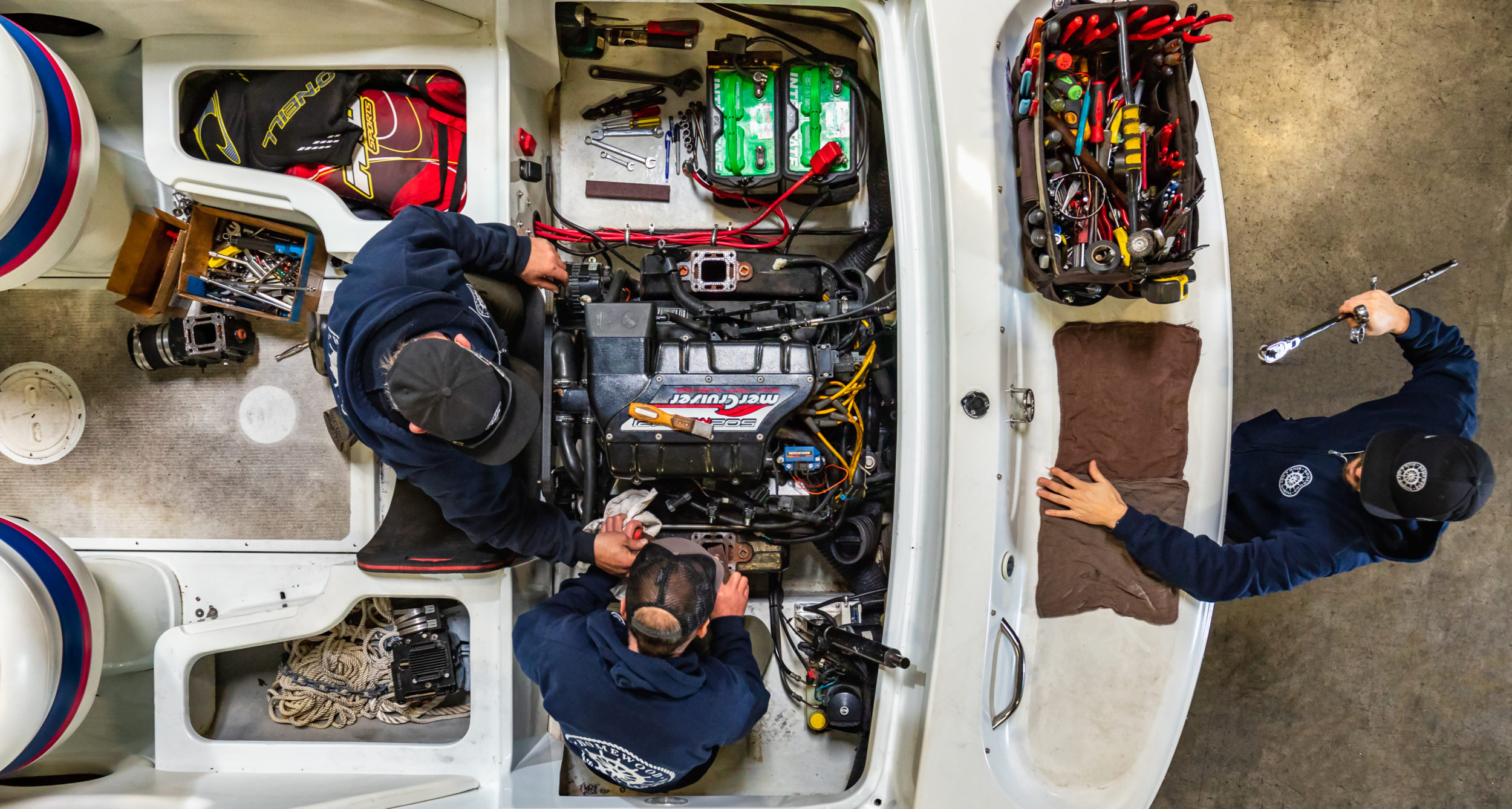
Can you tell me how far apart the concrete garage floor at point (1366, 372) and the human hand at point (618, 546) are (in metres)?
1.89

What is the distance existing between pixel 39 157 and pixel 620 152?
127 centimetres

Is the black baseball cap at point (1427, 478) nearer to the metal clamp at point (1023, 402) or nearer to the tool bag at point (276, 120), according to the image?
the metal clamp at point (1023, 402)

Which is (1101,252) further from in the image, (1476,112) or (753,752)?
(1476,112)

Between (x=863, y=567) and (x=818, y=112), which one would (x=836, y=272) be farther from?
(x=863, y=567)

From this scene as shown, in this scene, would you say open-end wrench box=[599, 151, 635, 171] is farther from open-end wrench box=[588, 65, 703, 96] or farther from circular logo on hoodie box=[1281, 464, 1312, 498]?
circular logo on hoodie box=[1281, 464, 1312, 498]

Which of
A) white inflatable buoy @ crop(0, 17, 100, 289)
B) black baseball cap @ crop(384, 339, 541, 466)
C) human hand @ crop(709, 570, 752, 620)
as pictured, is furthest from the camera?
human hand @ crop(709, 570, 752, 620)

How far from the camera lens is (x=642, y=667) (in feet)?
4.58

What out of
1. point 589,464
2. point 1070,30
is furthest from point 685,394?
point 1070,30

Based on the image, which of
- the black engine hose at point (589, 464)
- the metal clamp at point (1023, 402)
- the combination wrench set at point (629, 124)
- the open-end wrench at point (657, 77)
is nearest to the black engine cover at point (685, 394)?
the black engine hose at point (589, 464)

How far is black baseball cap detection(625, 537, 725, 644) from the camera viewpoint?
4.57 feet

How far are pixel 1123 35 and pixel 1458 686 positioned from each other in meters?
2.40

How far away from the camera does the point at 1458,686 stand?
2318mm

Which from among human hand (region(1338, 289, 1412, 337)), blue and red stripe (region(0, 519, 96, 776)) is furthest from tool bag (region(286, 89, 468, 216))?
human hand (region(1338, 289, 1412, 337))

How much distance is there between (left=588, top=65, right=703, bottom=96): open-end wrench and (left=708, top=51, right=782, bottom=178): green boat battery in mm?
198
